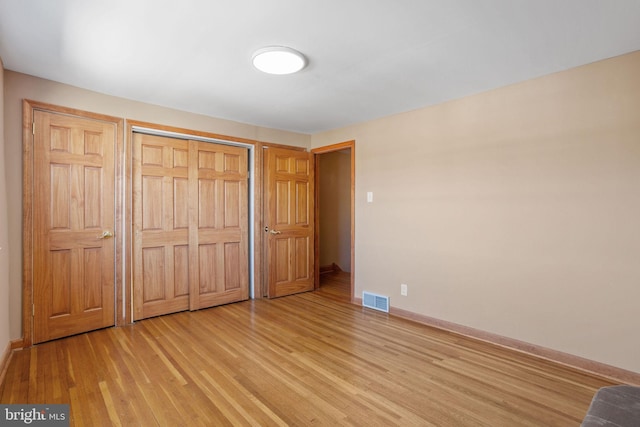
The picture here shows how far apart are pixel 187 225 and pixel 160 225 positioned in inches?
11.7

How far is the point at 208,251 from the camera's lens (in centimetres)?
396

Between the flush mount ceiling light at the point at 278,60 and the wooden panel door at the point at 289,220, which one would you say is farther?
the wooden panel door at the point at 289,220

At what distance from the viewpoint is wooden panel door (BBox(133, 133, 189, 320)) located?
3449 millimetres

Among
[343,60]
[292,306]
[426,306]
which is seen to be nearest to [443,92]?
[343,60]

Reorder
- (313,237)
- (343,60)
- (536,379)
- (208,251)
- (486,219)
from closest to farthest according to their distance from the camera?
(536,379) → (343,60) → (486,219) → (208,251) → (313,237)

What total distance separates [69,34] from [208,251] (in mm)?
2512

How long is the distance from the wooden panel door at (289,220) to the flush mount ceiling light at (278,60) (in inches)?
76.6

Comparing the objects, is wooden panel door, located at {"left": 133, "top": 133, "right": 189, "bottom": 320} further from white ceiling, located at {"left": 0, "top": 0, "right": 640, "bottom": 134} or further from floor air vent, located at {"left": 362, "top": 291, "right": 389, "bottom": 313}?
floor air vent, located at {"left": 362, "top": 291, "right": 389, "bottom": 313}

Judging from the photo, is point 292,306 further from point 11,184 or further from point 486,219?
point 11,184

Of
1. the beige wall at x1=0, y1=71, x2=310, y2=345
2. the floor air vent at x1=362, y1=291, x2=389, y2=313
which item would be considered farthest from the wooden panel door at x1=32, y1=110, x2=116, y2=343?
the floor air vent at x1=362, y1=291, x2=389, y2=313

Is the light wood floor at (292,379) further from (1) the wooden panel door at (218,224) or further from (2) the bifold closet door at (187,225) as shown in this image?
(1) the wooden panel door at (218,224)

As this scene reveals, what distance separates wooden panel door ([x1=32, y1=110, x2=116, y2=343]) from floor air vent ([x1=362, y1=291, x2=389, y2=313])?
2.84 metres

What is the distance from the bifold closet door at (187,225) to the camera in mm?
3488

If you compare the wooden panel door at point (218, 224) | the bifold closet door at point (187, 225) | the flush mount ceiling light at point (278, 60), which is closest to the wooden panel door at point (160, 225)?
the bifold closet door at point (187, 225)
